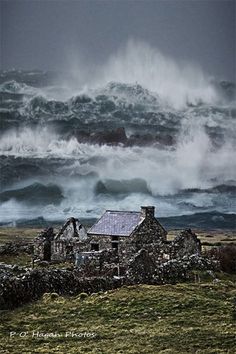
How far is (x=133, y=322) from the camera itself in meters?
13.0

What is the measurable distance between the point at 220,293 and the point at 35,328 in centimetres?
636

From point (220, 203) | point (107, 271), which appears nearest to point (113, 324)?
point (107, 271)

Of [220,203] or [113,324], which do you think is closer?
[113,324]

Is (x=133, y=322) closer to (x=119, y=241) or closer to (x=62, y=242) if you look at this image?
(x=119, y=241)

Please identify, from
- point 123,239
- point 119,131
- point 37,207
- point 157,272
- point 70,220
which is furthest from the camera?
point 119,131

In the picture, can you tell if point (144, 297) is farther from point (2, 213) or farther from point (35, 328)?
point (2, 213)

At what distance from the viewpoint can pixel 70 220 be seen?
3438 centimetres

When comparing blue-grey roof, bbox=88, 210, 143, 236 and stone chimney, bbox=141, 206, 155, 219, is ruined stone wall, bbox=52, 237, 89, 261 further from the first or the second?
stone chimney, bbox=141, 206, 155, 219

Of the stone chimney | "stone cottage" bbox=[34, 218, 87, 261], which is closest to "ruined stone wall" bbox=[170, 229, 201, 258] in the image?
the stone chimney

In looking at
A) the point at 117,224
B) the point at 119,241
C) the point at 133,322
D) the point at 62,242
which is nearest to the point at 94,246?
the point at 117,224

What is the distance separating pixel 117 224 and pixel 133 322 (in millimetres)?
17026

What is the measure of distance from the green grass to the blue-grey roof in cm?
1204

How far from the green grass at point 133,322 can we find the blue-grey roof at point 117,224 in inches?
474

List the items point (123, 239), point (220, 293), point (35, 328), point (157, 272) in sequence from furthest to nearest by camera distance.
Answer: point (123, 239)
point (157, 272)
point (220, 293)
point (35, 328)
